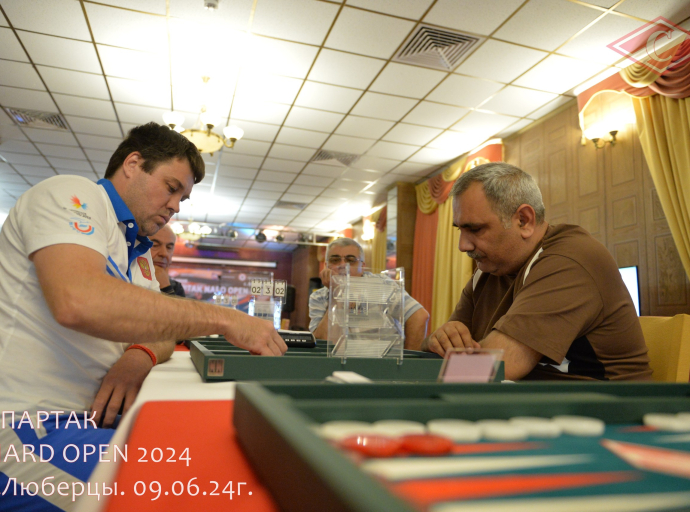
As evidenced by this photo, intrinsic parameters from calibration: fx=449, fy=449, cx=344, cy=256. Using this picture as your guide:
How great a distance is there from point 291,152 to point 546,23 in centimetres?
315

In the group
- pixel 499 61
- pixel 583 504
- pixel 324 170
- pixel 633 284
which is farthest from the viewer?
pixel 324 170

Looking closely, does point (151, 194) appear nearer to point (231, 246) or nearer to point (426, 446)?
point (426, 446)

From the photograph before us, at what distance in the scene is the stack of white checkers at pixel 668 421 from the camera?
1.32ft

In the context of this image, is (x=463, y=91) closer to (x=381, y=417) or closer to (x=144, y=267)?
(x=144, y=267)

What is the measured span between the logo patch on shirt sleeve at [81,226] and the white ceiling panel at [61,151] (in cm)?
554

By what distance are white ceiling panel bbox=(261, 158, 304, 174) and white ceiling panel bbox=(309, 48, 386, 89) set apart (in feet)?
6.61

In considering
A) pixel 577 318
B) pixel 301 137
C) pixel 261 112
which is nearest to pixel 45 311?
pixel 577 318

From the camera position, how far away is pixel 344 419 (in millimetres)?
375

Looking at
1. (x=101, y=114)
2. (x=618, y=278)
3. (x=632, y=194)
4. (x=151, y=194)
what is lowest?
(x=618, y=278)

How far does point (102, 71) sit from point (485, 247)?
3791 millimetres

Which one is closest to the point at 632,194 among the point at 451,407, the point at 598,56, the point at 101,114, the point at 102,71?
the point at 598,56

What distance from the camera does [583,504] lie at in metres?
0.23

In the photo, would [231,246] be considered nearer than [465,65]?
No

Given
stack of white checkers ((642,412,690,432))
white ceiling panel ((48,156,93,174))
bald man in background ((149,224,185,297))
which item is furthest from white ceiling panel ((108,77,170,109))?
stack of white checkers ((642,412,690,432))
